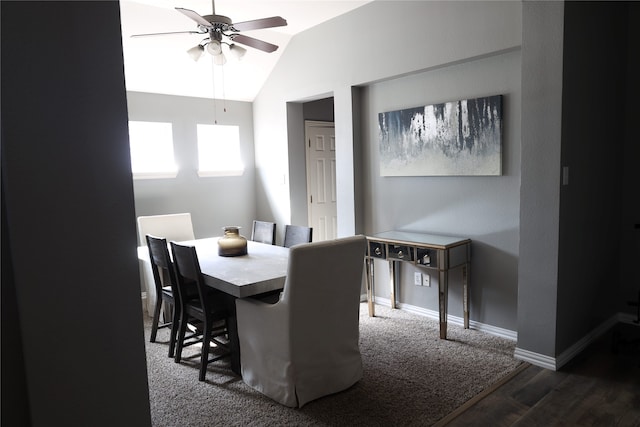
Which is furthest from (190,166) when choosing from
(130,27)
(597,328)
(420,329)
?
(597,328)

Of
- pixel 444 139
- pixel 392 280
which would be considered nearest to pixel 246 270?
pixel 392 280

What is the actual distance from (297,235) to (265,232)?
21.7 inches

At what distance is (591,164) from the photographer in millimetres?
3023

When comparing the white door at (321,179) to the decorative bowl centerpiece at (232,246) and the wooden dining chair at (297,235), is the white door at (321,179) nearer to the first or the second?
the wooden dining chair at (297,235)

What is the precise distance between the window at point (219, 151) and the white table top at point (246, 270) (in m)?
1.73

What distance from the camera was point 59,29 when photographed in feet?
3.39

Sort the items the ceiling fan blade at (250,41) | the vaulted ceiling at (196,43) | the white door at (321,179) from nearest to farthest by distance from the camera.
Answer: the ceiling fan blade at (250,41) → the vaulted ceiling at (196,43) → the white door at (321,179)

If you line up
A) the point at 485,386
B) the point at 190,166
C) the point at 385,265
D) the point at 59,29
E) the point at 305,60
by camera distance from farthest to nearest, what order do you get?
the point at 190,166 → the point at 305,60 → the point at 385,265 → the point at 485,386 → the point at 59,29

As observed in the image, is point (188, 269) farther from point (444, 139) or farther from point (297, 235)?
point (444, 139)

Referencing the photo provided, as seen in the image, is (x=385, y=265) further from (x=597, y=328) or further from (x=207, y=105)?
(x=207, y=105)

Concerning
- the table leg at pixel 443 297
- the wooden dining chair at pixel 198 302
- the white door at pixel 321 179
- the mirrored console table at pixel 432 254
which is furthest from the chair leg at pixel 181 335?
the white door at pixel 321 179

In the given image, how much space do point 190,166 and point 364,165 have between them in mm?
2067

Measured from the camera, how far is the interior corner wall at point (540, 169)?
2633 mm

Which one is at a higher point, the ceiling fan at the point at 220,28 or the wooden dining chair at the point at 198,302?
the ceiling fan at the point at 220,28
